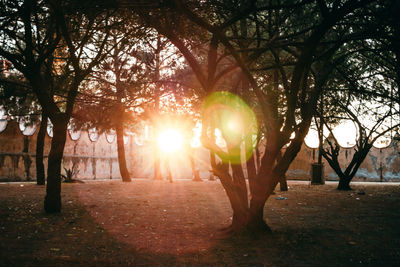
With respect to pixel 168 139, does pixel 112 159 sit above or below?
below

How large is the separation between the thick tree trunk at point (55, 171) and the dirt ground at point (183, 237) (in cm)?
30

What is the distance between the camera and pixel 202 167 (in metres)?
29.5

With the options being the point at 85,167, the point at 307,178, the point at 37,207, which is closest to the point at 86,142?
the point at 85,167

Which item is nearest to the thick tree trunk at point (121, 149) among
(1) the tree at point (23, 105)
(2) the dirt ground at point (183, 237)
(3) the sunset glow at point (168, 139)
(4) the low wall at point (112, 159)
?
(4) the low wall at point (112, 159)

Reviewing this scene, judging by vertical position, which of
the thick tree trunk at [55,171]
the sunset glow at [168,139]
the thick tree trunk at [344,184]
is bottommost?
the thick tree trunk at [344,184]

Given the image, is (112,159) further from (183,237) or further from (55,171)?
(183,237)

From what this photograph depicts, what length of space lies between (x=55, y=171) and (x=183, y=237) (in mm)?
3763

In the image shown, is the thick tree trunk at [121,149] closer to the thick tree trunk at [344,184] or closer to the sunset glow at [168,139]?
the sunset glow at [168,139]

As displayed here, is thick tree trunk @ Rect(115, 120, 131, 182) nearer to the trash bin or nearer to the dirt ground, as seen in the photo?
the dirt ground

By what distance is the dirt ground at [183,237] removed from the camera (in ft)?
14.8

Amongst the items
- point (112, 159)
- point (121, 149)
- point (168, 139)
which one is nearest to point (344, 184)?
point (121, 149)

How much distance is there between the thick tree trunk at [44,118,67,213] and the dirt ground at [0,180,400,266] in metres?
0.30

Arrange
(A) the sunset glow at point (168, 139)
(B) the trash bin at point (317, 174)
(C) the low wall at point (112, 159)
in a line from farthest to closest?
(A) the sunset glow at point (168, 139), (B) the trash bin at point (317, 174), (C) the low wall at point (112, 159)

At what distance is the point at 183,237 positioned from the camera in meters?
5.84
